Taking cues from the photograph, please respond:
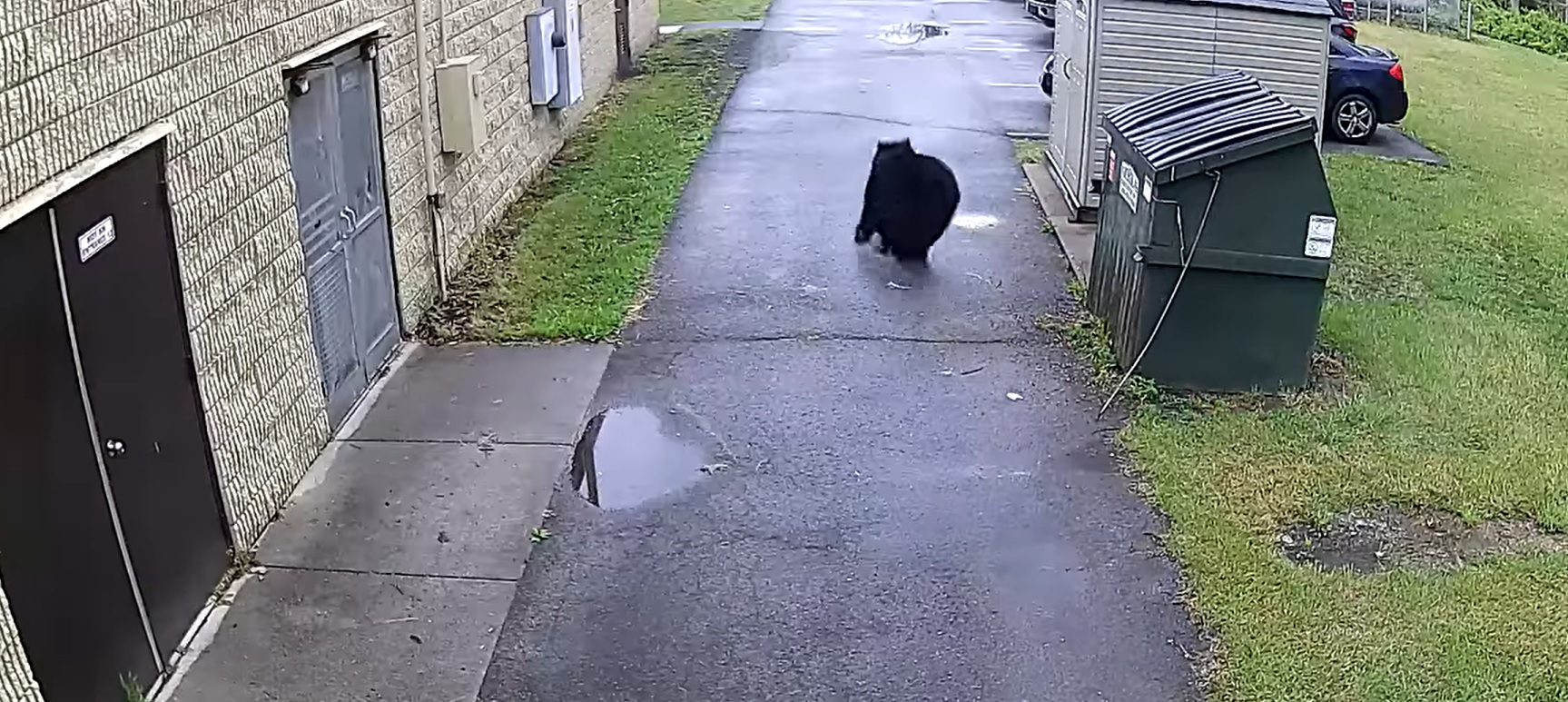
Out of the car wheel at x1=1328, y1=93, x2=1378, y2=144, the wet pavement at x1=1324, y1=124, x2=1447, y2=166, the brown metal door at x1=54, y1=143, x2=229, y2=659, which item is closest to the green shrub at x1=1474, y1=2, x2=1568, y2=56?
the wet pavement at x1=1324, y1=124, x2=1447, y2=166

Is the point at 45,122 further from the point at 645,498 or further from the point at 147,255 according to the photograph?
the point at 645,498

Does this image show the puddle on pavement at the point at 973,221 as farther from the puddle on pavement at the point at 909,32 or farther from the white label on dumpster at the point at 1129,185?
the puddle on pavement at the point at 909,32

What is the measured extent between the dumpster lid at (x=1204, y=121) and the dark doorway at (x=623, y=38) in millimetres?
11015

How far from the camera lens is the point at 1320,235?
7.00 m

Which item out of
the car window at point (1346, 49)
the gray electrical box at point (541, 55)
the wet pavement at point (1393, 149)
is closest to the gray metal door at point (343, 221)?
the gray electrical box at point (541, 55)

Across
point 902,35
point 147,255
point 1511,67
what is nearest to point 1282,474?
point 147,255

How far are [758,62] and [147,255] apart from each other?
15654mm

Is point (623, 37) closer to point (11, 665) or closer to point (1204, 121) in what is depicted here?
point (1204, 121)

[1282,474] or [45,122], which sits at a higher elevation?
[45,122]

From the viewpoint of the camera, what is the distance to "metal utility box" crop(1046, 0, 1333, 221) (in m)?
10.0

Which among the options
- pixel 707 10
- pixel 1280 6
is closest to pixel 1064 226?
pixel 1280 6

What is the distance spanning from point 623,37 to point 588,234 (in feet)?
29.1

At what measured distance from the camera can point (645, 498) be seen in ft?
20.9

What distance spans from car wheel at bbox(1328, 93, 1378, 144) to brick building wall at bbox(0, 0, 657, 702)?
10261mm
